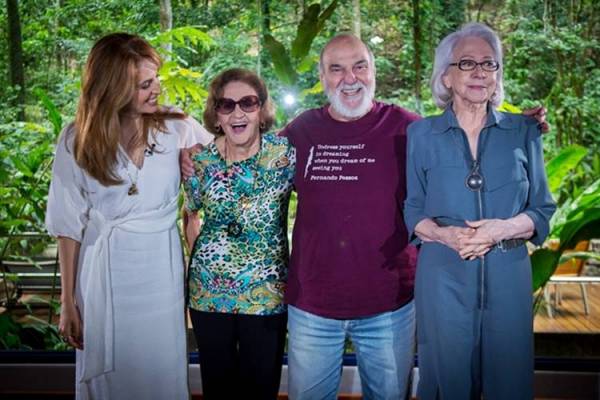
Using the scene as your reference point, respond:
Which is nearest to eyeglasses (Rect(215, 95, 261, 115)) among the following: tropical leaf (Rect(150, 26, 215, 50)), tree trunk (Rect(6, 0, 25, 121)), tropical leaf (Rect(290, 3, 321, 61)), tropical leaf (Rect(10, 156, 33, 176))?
tropical leaf (Rect(290, 3, 321, 61))

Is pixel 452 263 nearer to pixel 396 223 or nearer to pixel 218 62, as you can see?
pixel 396 223

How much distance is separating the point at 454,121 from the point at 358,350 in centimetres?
73

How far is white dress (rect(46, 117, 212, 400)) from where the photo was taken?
182 centimetres

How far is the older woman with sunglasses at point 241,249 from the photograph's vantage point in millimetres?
1758

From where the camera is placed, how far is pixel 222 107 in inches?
69.4

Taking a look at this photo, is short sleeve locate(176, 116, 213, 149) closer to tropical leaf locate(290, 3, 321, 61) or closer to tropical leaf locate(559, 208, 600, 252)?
tropical leaf locate(290, 3, 321, 61)

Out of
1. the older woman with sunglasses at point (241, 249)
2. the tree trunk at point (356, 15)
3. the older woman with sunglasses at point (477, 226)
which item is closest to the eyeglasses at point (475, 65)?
the older woman with sunglasses at point (477, 226)

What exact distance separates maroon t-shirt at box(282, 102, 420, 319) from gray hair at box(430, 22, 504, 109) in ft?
0.53

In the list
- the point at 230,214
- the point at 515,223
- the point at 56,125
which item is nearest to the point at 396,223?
the point at 515,223

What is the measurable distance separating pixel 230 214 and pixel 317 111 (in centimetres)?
43

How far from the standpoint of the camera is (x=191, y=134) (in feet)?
6.23

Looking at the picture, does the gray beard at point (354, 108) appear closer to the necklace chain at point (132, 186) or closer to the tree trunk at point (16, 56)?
the necklace chain at point (132, 186)

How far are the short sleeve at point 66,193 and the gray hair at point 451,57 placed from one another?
1.06 meters

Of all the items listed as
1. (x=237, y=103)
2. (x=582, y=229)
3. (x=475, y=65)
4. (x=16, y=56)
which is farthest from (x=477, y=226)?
(x=16, y=56)
